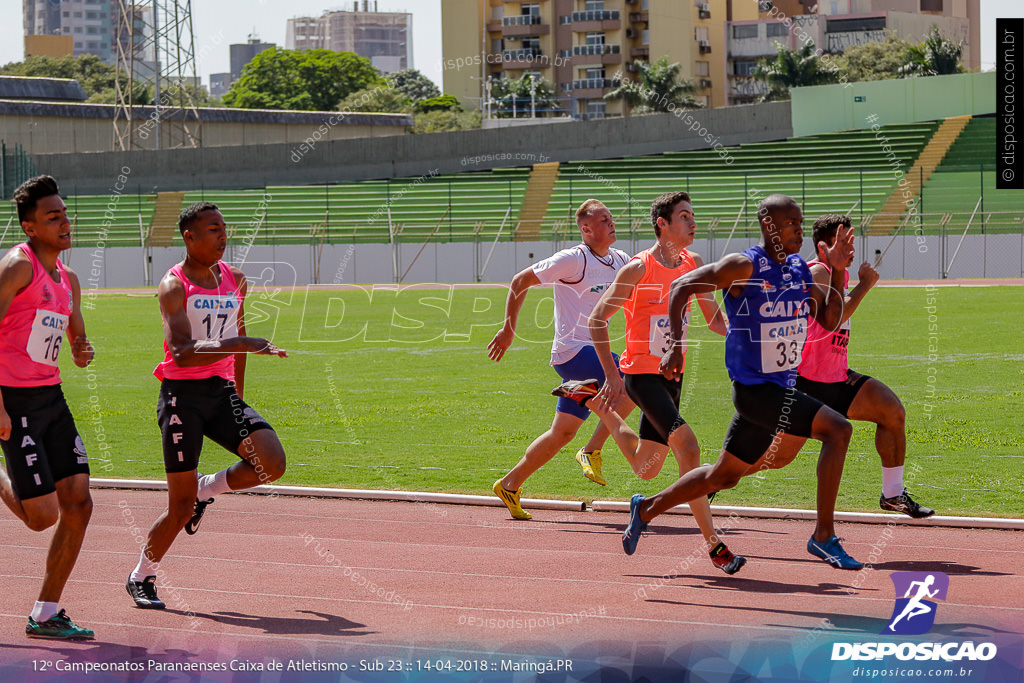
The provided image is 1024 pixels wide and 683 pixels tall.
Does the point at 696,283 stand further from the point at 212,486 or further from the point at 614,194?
the point at 614,194

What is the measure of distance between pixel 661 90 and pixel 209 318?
79.9 m

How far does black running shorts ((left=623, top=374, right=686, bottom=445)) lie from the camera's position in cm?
716

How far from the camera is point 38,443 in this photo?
570 cm

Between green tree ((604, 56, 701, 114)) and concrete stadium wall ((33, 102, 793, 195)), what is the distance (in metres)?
20.7

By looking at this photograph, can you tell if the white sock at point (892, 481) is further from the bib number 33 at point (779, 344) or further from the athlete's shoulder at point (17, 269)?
the athlete's shoulder at point (17, 269)

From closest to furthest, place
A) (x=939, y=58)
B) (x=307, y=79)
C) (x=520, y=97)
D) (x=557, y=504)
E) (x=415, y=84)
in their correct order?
1. (x=557, y=504)
2. (x=939, y=58)
3. (x=520, y=97)
4. (x=307, y=79)
5. (x=415, y=84)

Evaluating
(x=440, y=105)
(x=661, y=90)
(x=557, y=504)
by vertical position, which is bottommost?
(x=557, y=504)

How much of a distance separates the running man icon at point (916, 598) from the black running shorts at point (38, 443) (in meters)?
3.86

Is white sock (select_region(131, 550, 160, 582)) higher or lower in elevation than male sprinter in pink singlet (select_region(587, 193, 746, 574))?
lower

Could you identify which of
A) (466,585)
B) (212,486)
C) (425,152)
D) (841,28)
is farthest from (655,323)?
(841,28)

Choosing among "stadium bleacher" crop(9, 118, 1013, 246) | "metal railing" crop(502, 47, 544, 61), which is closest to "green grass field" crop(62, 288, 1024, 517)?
"stadium bleacher" crop(9, 118, 1013, 246)

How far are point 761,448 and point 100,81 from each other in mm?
122749

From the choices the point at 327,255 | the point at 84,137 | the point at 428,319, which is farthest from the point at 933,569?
the point at 84,137

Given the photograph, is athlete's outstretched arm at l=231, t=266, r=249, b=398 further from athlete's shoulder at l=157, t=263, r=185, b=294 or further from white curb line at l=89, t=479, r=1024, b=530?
white curb line at l=89, t=479, r=1024, b=530
